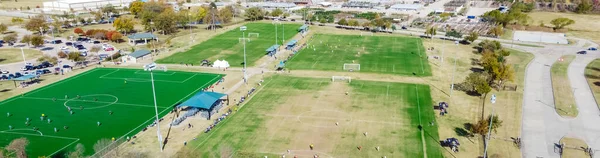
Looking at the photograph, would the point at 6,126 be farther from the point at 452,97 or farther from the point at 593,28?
the point at 593,28

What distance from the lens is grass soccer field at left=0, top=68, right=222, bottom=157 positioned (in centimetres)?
5307

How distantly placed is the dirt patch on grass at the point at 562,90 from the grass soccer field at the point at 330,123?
63.3ft

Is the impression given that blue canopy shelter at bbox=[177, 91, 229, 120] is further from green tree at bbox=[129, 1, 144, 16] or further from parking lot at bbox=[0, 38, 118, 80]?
green tree at bbox=[129, 1, 144, 16]

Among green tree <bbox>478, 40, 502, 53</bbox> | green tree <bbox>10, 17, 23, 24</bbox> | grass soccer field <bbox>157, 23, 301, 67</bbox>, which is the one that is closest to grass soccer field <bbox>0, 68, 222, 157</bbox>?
grass soccer field <bbox>157, 23, 301, 67</bbox>

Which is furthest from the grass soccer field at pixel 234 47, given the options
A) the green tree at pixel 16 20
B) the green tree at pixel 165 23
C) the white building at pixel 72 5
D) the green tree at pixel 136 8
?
the white building at pixel 72 5

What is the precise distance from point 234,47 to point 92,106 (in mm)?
48360

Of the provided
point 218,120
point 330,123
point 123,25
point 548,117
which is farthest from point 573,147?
point 123,25

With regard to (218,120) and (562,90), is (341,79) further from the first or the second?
(562,90)

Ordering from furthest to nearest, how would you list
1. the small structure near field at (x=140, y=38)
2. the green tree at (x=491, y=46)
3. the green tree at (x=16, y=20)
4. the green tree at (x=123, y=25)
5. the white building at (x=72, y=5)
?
the white building at (x=72, y=5) → the green tree at (x=16, y=20) → the green tree at (x=123, y=25) → the small structure near field at (x=140, y=38) → the green tree at (x=491, y=46)

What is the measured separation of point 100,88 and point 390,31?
88.5 m

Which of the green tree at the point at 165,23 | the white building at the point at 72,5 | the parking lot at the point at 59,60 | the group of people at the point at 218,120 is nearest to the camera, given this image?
the group of people at the point at 218,120

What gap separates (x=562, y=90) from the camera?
72688mm

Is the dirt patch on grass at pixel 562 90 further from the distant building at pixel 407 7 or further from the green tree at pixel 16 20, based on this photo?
the green tree at pixel 16 20

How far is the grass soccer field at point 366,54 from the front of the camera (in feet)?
290
